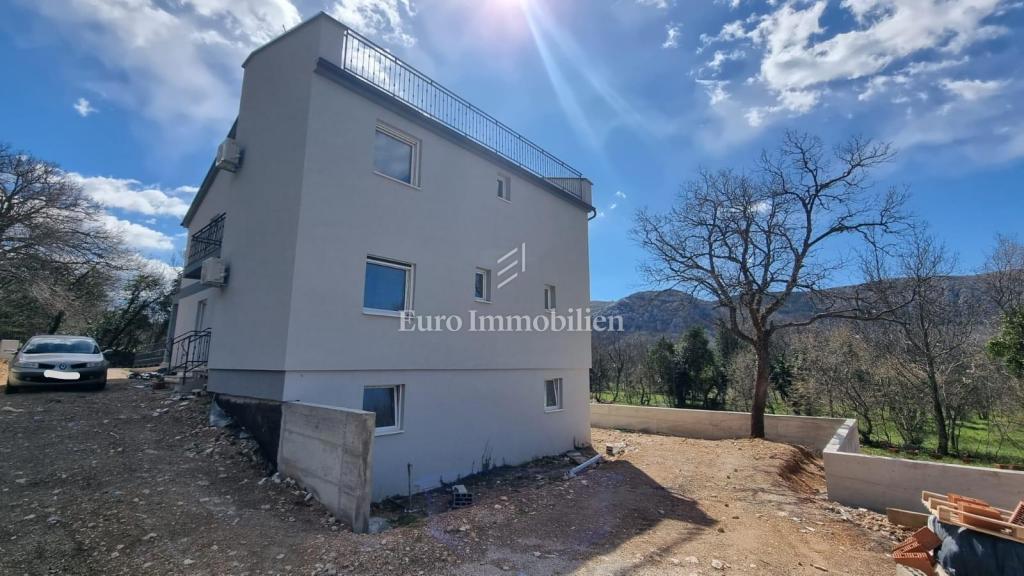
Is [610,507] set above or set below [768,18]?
below

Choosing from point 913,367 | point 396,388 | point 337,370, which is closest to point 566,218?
point 396,388

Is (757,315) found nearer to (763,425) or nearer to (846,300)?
(846,300)

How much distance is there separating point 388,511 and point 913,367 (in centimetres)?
1869

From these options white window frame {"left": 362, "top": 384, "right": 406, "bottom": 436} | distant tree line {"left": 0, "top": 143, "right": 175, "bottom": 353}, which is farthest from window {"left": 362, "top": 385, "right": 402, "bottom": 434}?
distant tree line {"left": 0, "top": 143, "right": 175, "bottom": 353}

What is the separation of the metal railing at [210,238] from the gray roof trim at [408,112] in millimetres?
5211

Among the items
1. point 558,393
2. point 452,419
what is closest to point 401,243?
point 452,419

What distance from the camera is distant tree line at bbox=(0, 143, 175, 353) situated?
Answer: 61.6 ft

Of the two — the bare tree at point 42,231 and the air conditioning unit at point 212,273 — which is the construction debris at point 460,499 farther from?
the bare tree at point 42,231

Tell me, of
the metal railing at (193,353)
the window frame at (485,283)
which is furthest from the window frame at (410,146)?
the metal railing at (193,353)

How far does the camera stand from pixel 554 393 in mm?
12711

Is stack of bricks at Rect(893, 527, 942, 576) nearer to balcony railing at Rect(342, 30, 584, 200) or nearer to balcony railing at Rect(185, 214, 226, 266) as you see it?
balcony railing at Rect(342, 30, 584, 200)

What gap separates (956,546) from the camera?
4082mm

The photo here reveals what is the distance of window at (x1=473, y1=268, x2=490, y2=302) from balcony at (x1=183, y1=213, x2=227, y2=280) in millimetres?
6142

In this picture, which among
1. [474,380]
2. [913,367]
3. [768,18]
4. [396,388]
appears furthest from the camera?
[913,367]
